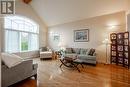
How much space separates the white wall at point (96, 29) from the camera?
575 cm

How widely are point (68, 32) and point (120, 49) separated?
3.63 meters

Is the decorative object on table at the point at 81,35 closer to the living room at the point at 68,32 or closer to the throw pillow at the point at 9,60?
the living room at the point at 68,32

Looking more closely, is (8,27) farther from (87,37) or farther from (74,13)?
(87,37)

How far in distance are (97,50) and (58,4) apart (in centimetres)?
347

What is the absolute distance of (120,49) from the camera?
5.48 meters

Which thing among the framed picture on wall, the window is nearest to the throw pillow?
the window

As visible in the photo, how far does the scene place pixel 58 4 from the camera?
255 inches

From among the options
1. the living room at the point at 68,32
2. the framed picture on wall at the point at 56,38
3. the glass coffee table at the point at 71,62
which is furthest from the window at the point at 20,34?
the glass coffee table at the point at 71,62

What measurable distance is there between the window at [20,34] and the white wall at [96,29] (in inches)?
85.0

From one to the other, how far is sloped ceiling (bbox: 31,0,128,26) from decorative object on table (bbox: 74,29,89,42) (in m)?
0.82

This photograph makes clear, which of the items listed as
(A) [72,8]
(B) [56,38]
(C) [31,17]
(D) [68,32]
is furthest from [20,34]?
(A) [72,8]

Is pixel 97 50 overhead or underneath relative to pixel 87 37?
underneath

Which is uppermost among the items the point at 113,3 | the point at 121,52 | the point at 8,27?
the point at 113,3

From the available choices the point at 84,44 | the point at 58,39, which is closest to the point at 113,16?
the point at 84,44
